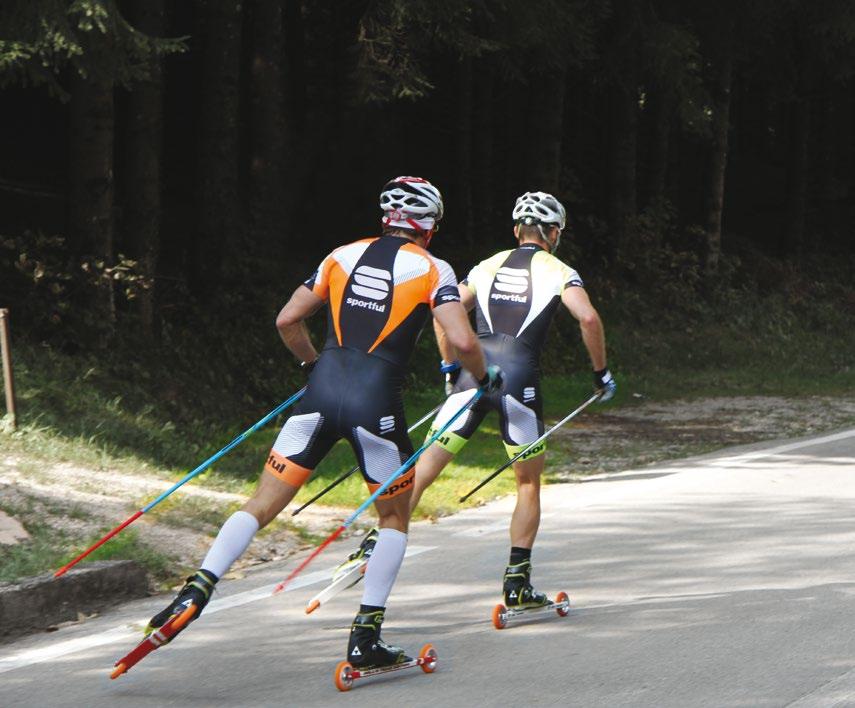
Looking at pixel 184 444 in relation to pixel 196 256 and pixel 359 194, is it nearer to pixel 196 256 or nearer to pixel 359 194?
pixel 196 256

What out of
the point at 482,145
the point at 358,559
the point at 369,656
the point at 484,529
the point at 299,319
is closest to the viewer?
the point at 369,656

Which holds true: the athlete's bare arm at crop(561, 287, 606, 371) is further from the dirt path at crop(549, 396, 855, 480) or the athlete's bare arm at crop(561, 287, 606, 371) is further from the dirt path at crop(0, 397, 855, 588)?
the dirt path at crop(549, 396, 855, 480)

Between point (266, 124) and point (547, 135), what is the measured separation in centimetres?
580

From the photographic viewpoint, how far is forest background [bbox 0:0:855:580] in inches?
559

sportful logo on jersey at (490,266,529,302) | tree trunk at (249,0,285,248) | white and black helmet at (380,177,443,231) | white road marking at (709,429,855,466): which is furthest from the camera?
tree trunk at (249,0,285,248)

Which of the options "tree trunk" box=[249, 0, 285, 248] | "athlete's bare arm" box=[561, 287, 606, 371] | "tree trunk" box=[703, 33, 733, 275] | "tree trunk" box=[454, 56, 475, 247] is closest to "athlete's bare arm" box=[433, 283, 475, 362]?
"athlete's bare arm" box=[561, 287, 606, 371]

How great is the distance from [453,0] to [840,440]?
21.3ft

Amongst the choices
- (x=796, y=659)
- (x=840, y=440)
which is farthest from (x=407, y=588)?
(x=840, y=440)

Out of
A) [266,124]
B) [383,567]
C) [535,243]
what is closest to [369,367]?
[383,567]

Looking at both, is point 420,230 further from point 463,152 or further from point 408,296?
point 463,152

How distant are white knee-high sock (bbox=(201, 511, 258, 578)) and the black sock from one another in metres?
1.75

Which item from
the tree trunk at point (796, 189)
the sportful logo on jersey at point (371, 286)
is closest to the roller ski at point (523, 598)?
the sportful logo on jersey at point (371, 286)

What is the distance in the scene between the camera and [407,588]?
7629 mm

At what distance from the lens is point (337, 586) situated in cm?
619
